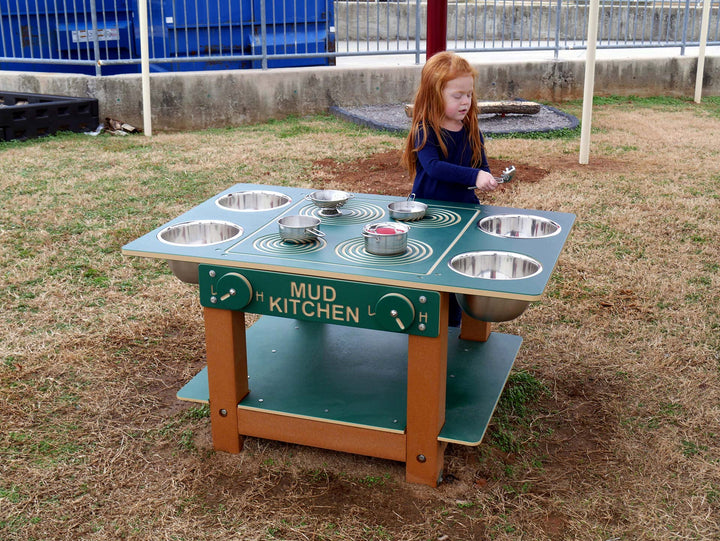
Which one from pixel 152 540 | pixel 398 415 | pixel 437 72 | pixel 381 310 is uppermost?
pixel 437 72

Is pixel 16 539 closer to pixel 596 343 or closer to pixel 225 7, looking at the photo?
pixel 596 343

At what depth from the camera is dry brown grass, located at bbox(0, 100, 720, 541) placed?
2756mm

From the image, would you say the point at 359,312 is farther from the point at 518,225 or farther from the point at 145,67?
the point at 145,67

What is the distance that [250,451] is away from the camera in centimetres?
313

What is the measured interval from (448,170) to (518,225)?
41 cm

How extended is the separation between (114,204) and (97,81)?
338 centimetres

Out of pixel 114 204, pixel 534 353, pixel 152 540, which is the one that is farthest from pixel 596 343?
pixel 114 204

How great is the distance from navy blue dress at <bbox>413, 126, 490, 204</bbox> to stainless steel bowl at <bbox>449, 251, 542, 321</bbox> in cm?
65

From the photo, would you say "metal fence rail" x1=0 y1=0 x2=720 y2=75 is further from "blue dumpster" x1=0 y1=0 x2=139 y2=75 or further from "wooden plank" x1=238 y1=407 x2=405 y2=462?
"wooden plank" x1=238 y1=407 x2=405 y2=462

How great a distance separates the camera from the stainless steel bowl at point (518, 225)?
3.32m

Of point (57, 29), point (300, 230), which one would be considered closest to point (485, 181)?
point (300, 230)

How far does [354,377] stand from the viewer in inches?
129

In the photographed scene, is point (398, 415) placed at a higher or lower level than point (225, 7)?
lower

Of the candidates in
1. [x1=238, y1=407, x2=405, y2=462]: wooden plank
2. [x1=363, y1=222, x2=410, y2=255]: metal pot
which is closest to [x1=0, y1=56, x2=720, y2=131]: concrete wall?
[x1=238, y1=407, x2=405, y2=462]: wooden plank
